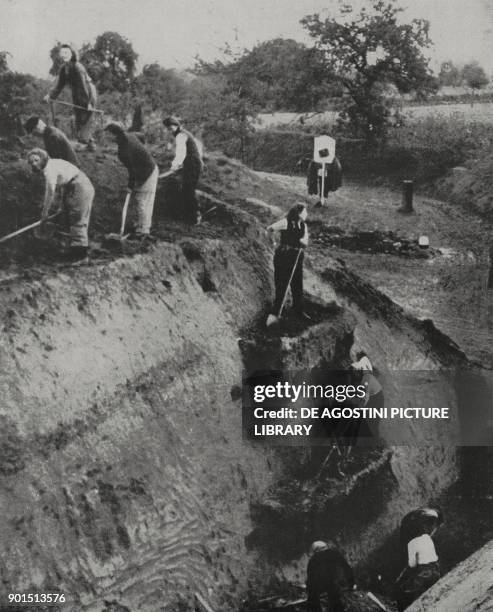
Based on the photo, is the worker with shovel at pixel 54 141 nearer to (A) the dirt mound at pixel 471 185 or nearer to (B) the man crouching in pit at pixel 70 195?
(B) the man crouching in pit at pixel 70 195

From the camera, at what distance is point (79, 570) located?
21.9 feet

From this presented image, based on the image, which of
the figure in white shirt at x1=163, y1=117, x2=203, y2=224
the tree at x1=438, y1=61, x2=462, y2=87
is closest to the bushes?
the tree at x1=438, y1=61, x2=462, y2=87

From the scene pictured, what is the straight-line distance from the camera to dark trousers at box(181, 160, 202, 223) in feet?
30.0

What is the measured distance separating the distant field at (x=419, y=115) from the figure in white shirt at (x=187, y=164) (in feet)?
3.68

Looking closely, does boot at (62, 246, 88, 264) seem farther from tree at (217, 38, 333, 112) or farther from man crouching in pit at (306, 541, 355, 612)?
man crouching in pit at (306, 541, 355, 612)

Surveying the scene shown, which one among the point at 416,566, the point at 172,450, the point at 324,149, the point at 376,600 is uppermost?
the point at 324,149

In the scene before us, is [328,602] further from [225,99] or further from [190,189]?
[225,99]

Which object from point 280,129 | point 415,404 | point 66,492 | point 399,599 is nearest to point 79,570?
point 66,492

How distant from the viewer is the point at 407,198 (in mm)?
10383

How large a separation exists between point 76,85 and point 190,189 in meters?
1.76

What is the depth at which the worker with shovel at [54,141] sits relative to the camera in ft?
26.4

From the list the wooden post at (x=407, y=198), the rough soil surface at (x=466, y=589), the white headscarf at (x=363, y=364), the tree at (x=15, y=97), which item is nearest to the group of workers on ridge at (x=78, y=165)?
the tree at (x=15, y=97)

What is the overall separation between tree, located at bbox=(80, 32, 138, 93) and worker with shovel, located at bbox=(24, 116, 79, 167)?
996 millimetres

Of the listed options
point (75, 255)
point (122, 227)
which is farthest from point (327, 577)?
point (122, 227)
